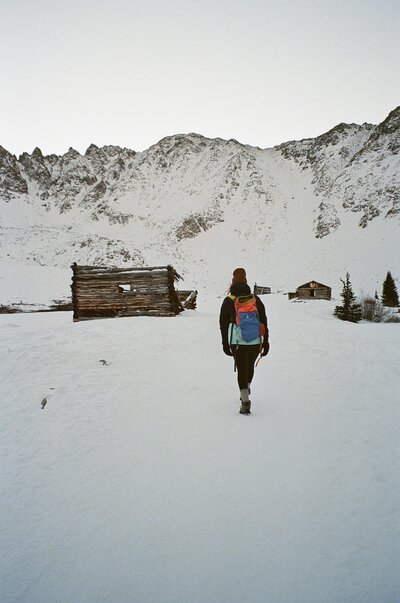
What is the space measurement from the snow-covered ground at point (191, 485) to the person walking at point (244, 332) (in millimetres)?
550

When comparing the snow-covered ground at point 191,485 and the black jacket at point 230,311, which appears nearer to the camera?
the snow-covered ground at point 191,485

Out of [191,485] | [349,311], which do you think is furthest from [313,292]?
[191,485]

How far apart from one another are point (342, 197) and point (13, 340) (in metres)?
83.8

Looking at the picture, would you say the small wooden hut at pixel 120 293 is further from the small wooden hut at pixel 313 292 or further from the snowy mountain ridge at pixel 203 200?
the snowy mountain ridge at pixel 203 200

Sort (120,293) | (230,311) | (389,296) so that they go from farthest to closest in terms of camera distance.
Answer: (389,296)
(120,293)
(230,311)

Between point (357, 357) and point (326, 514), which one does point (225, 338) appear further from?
point (357, 357)

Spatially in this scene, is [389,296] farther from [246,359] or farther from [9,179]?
[9,179]

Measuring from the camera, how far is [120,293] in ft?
39.8

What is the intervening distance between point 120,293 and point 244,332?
824 cm

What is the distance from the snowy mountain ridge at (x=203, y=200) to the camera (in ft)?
214

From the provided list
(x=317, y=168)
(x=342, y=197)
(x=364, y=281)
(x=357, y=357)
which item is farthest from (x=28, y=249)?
(x=317, y=168)

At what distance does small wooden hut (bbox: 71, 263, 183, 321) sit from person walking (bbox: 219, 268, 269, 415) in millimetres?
7432

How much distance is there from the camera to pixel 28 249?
58.1 metres

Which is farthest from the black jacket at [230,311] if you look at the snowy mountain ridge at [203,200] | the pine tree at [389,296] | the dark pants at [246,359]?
the snowy mountain ridge at [203,200]
